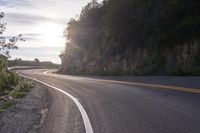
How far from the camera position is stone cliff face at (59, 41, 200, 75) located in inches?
1177

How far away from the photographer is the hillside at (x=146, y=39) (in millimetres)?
31047

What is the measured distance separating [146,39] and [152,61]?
3417 millimetres

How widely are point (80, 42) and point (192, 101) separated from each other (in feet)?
160

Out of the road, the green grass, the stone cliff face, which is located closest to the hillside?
the stone cliff face

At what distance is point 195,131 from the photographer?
878cm

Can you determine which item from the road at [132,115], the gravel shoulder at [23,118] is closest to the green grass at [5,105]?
the gravel shoulder at [23,118]

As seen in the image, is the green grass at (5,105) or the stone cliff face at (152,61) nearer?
the green grass at (5,105)

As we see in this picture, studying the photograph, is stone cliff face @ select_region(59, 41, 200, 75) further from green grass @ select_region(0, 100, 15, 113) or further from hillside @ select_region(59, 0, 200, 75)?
green grass @ select_region(0, 100, 15, 113)

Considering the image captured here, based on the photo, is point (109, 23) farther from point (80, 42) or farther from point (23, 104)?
point (23, 104)

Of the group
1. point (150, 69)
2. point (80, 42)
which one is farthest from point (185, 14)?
point (80, 42)

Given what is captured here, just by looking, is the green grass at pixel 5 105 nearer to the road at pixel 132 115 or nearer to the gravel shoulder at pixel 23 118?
the gravel shoulder at pixel 23 118

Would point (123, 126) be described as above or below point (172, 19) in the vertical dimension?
below

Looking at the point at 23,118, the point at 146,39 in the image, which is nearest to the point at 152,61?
the point at 146,39

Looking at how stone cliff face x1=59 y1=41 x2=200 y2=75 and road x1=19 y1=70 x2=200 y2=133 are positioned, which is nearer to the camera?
road x1=19 y1=70 x2=200 y2=133
